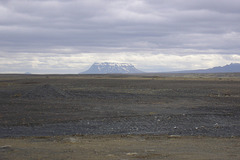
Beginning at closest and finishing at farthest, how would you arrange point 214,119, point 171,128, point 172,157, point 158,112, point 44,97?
point 172,157, point 171,128, point 214,119, point 158,112, point 44,97

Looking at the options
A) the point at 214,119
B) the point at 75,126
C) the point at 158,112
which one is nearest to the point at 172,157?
the point at 75,126

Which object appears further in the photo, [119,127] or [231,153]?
[119,127]

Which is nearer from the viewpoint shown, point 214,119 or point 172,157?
point 172,157

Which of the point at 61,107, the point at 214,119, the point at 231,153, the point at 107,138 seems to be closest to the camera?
the point at 231,153

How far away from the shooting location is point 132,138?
1348 cm

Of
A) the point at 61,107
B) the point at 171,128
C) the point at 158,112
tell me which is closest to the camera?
the point at 171,128

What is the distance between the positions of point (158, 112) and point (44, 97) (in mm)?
13229

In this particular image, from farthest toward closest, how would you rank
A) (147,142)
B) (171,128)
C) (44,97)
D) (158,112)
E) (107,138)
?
1. (44,97)
2. (158,112)
3. (171,128)
4. (107,138)
5. (147,142)

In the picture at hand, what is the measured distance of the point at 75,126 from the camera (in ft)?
54.9

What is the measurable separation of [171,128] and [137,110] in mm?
7045

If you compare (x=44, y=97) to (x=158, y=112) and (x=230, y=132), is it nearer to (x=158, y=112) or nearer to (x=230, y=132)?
(x=158, y=112)

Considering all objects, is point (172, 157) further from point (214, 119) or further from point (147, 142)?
point (214, 119)

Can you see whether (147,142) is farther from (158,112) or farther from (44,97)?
(44,97)

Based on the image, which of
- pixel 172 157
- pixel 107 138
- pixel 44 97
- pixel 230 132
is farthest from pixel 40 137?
pixel 44 97
